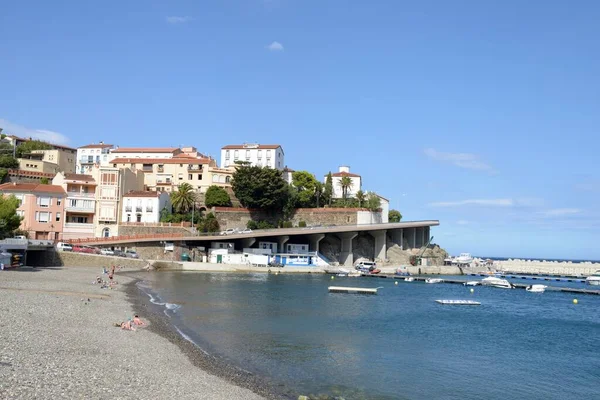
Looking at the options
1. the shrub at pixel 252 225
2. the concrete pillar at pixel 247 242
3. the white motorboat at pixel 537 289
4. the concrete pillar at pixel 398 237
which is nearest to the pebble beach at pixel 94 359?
the concrete pillar at pixel 247 242

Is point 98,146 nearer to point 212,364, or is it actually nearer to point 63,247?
point 63,247

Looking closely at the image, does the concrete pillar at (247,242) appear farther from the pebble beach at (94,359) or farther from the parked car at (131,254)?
the pebble beach at (94,359)

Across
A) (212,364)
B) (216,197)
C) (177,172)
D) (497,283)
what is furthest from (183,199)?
(212,364)

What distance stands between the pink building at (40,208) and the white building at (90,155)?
33644mm

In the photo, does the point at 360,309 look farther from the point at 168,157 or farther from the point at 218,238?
the point at 168,157

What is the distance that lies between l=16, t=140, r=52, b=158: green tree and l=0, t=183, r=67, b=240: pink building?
3354 centimetres

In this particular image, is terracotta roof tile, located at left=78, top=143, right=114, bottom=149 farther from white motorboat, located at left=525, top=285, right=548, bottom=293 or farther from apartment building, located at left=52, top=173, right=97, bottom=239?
white motorboat, located at left=525, top=285, right=548, bottom=293

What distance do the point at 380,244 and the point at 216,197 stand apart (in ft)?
98.8

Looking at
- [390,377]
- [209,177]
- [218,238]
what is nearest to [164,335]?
[390,377]

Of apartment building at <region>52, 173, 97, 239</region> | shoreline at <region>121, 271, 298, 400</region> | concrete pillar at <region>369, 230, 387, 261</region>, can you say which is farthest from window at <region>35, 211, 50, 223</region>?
concrete pillar at <region>369, 230, 387, 261</region>

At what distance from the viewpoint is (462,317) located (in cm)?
4434

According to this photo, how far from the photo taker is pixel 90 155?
362 ft

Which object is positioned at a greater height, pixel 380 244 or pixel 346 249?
pixel 380 244

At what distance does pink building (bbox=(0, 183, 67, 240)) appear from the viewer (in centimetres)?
7212
